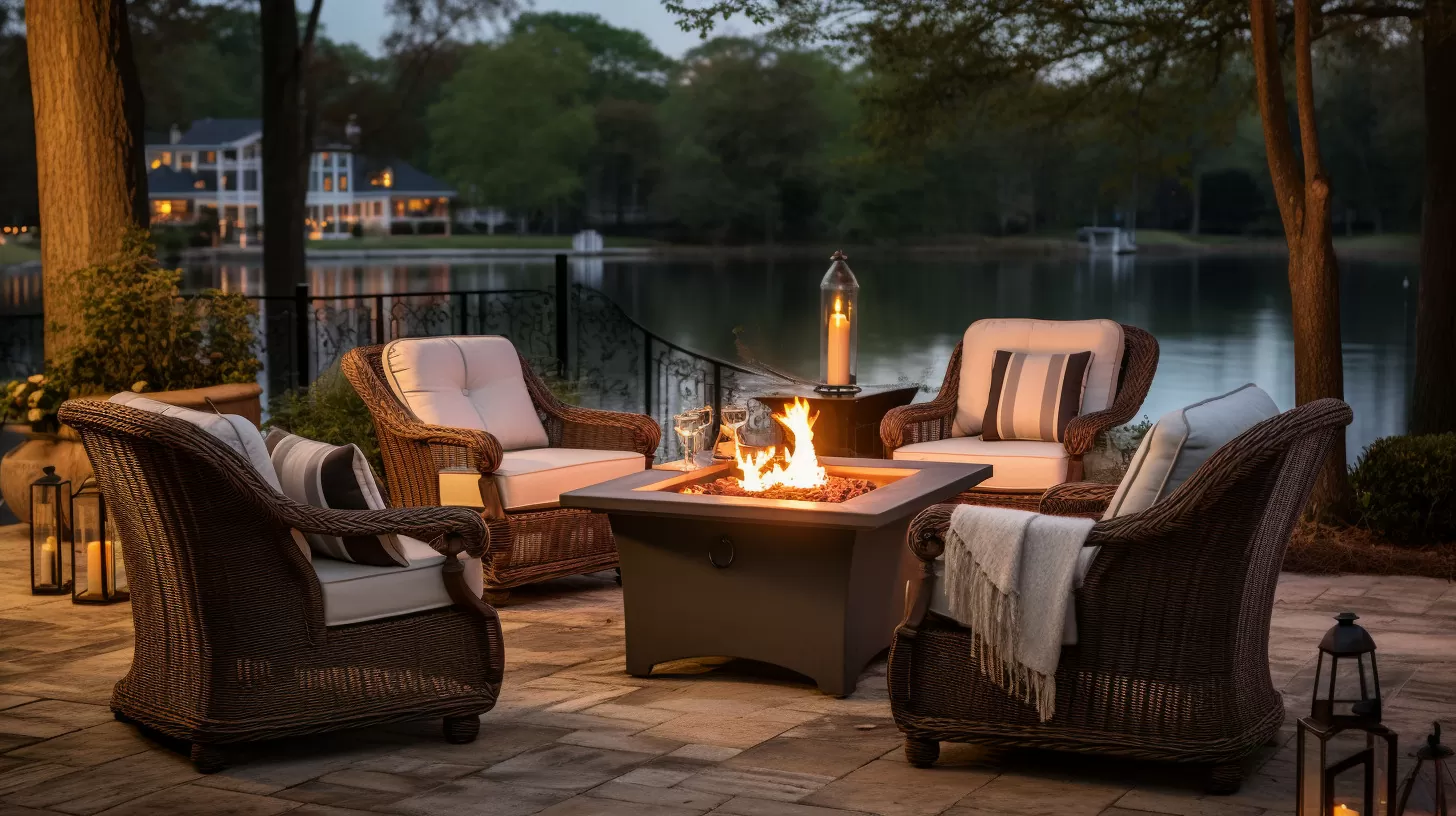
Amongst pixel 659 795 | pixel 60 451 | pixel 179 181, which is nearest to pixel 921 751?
pixel 659 795

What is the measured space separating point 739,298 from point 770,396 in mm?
14698

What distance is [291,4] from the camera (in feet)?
42.3

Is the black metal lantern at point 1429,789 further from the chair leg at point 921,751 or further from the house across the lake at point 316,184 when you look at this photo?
the house across the lake at point 316,184

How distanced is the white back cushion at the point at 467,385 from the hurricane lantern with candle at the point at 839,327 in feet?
3.62

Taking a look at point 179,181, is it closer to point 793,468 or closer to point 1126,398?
point 1126,398

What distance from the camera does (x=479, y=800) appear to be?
10.1 feet

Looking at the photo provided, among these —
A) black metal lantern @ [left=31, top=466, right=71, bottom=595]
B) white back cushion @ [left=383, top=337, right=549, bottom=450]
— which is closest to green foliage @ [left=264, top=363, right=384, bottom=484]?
white back cushion @ [left=383, top=337, right=549, bottom=450]

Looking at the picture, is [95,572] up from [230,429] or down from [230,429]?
down

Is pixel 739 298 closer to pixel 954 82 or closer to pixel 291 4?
pixel 291 4

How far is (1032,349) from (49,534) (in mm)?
3529

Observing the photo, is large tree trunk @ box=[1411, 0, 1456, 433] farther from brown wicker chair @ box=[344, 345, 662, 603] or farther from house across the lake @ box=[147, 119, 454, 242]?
house across the lake @ box=[147, 119, 454, 242]

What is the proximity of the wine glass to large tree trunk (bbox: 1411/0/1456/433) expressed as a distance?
5258 millimetres

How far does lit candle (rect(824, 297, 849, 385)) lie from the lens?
5.81 metres

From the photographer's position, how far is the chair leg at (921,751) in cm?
332
